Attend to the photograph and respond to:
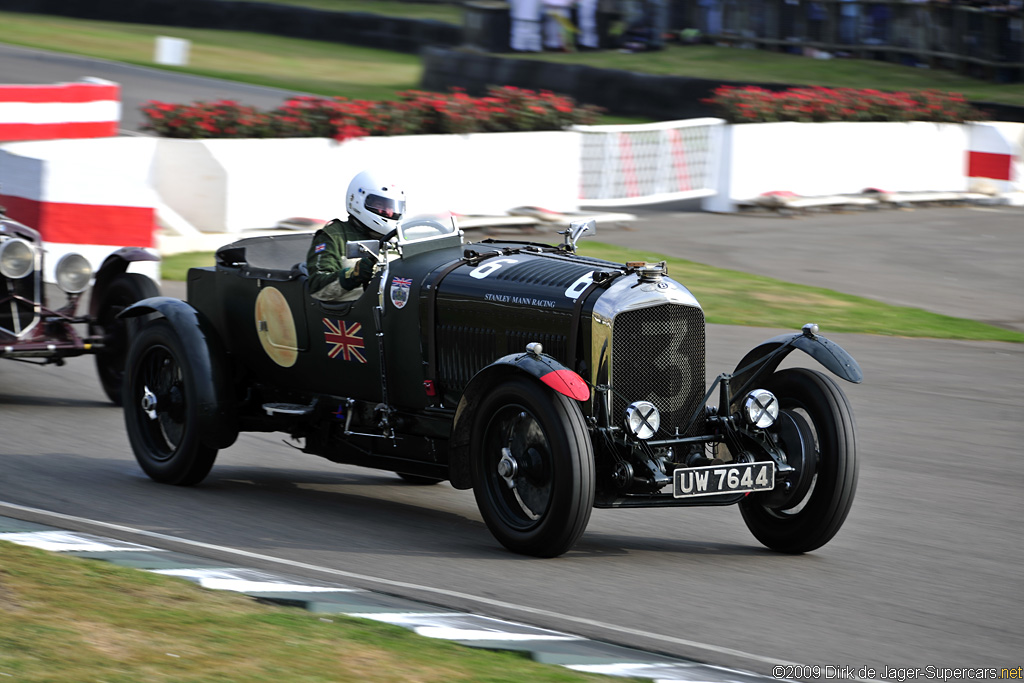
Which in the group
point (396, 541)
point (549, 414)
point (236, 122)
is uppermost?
point (236, 122)

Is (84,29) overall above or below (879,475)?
above

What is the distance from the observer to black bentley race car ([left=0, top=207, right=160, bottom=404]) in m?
9.16

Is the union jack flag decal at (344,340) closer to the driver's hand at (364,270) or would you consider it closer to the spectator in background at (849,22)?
the driver's hand at (364,270)

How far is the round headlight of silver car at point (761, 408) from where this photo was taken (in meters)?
6.11

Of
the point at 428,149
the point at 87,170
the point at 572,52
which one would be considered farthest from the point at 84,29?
the point at 87,170

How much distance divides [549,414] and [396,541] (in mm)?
1127

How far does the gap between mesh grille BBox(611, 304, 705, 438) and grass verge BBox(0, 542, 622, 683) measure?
5.62ft

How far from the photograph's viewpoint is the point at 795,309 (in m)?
13.7

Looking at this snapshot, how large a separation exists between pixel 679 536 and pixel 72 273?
4897mm

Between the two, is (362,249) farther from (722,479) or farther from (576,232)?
(722,479)

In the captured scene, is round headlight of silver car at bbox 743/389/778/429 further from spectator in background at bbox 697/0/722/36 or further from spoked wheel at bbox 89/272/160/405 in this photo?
spectator in background at bbox 697/0/722/36

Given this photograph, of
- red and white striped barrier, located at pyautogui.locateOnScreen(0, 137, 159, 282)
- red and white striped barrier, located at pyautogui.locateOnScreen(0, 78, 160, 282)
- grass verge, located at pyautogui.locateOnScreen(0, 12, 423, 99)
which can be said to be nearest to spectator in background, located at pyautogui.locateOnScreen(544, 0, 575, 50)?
grass verge, located at pyautogui.locateOnScreen(0, 12, 423, 99)

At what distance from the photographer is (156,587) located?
530cm

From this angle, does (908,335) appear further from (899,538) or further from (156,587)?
(156,587)
